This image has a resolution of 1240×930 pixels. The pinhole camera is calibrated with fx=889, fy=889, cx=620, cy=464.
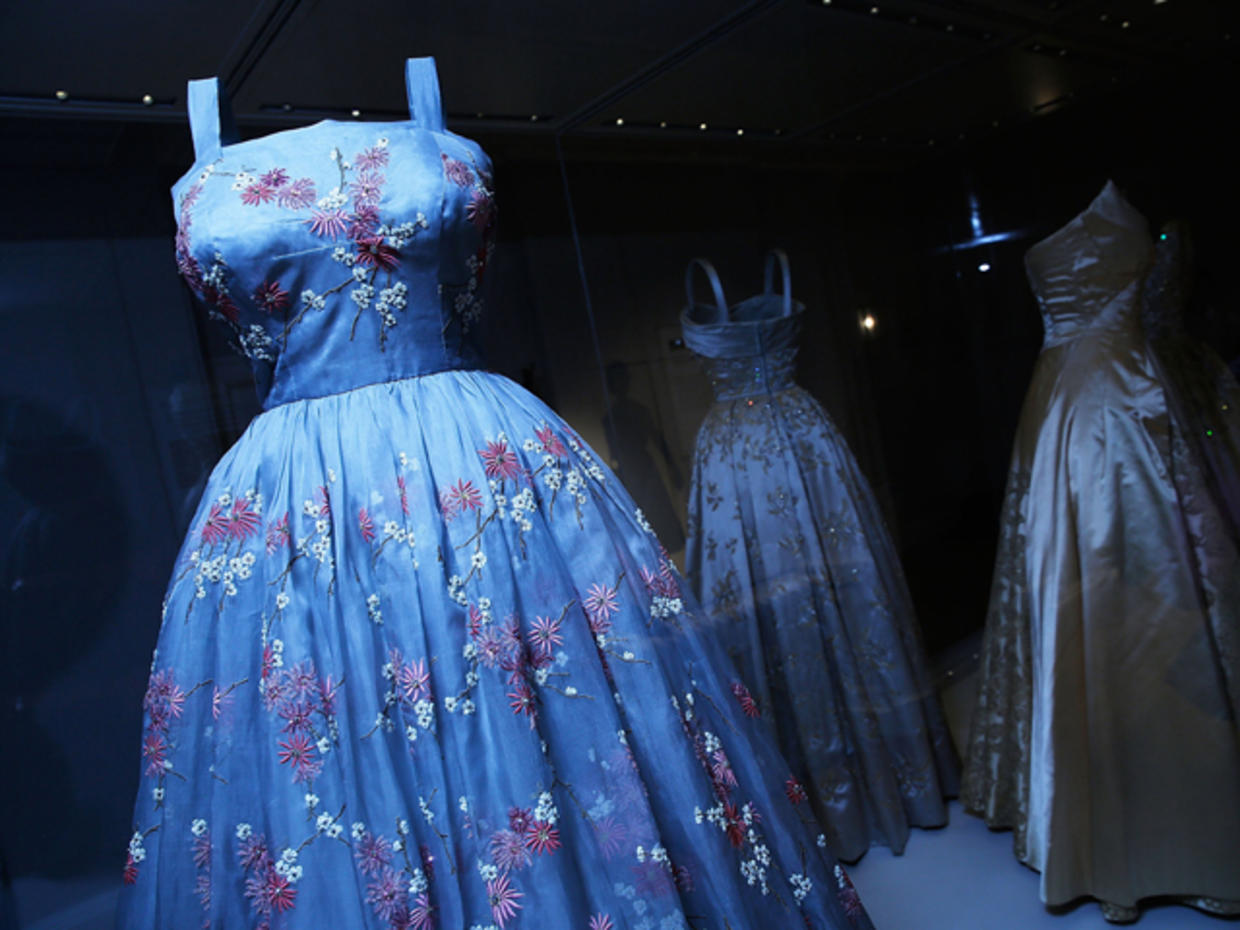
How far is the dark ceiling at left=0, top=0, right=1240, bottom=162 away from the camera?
4.09 ft

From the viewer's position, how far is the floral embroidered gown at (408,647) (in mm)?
775

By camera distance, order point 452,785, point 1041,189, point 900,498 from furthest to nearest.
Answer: point 900,498 < point 1041,189 < point 452,785

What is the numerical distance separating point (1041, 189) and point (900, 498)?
2.45 ft

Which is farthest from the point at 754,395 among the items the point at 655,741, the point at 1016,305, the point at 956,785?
the point at 655,741

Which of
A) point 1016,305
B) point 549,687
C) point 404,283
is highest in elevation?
point 404,283

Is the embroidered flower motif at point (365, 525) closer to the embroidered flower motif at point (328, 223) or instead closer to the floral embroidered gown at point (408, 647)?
the floral embroidered gown at point (408, 647)

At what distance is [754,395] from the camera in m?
1.72

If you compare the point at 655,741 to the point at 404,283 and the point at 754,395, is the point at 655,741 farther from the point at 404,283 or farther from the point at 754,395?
the point at 754,395

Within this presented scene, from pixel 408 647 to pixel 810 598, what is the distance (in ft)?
3.33

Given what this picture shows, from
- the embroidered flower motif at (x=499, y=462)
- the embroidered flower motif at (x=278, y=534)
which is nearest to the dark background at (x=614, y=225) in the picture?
the embroidered flower motif at (x=278, y=534)
